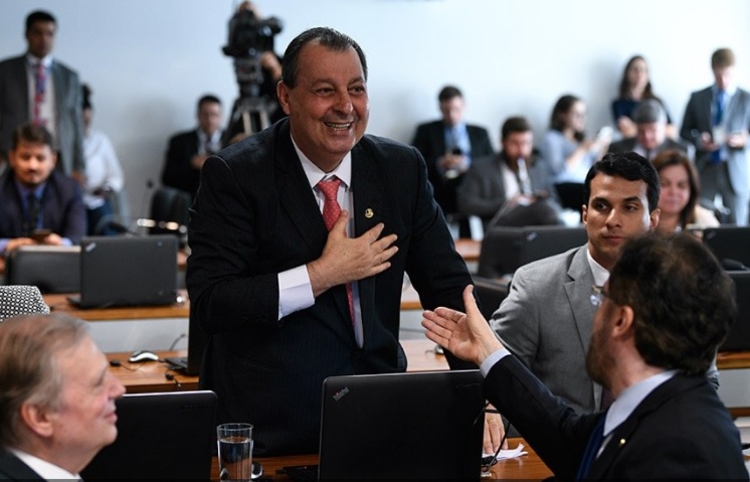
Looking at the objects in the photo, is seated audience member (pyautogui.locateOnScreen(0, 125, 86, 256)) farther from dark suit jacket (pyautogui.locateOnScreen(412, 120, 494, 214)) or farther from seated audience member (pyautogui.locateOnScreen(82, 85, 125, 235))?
dark suit jacket (pyautogui.locateOnScreen(412, 120, 494, 214))

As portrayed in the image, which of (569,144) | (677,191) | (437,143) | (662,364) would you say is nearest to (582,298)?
(662,364)

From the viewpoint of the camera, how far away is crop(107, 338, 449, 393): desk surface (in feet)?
11.5

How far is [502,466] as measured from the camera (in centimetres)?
250

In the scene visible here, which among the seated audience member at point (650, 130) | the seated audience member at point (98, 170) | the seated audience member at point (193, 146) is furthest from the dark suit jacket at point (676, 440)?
the seated audience member at point (193, 146)

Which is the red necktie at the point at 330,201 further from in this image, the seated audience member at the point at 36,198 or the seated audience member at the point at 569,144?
the seated audience member at the point at 569,144

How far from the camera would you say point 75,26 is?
9.49m

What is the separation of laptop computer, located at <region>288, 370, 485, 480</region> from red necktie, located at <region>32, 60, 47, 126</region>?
6456mm

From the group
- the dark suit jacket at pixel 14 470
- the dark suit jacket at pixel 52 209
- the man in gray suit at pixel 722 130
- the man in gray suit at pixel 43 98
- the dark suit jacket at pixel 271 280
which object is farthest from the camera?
the man in gray suit at pixel 722 130

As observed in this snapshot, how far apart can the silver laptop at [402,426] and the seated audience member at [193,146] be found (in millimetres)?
7100

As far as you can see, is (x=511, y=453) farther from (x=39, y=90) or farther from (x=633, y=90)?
(x=633, y=90)

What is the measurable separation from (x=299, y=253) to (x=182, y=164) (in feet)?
22.4

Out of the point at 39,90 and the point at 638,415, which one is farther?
the point at 39,90

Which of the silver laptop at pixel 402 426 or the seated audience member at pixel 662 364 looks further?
the silver laptop at pixel 402 426

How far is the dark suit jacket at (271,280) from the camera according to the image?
8.29ft
